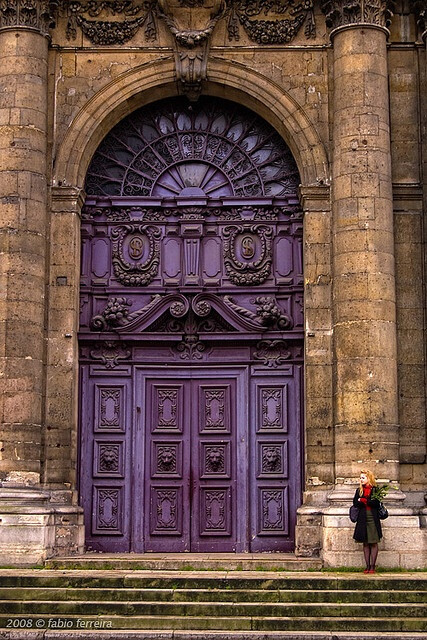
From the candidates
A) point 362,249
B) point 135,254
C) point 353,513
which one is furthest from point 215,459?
point 362,249

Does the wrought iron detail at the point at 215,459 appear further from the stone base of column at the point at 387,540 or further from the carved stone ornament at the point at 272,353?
the stone base of column at the point at 387,540

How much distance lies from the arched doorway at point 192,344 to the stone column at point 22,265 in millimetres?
1066

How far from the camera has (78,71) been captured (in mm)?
17812

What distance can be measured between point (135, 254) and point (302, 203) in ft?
8.69

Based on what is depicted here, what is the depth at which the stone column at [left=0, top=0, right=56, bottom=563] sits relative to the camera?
633 inches

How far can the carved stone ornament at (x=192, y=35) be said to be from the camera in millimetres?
17594

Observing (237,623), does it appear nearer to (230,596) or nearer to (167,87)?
(230,596)

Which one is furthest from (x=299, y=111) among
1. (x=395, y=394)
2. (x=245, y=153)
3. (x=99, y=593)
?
(x=99, y=593)

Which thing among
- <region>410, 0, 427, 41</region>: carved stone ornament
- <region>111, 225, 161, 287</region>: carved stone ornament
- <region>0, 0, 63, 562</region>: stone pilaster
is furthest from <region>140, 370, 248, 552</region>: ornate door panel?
<region>410, 0, 427, 41</region>: carved stone ornament

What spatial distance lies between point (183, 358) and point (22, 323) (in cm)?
254

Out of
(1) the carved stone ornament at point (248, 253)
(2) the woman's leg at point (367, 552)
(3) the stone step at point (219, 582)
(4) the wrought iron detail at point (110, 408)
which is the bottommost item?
(3) the stone step at point (219, 582)

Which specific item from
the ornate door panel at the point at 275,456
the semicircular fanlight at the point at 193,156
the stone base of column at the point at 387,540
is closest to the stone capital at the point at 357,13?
the semicircular fanlight at the point at 193,156

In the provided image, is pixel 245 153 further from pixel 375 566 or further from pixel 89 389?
pixel 375 566

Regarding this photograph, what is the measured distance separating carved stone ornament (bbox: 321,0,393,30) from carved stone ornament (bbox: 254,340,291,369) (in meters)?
4.78
